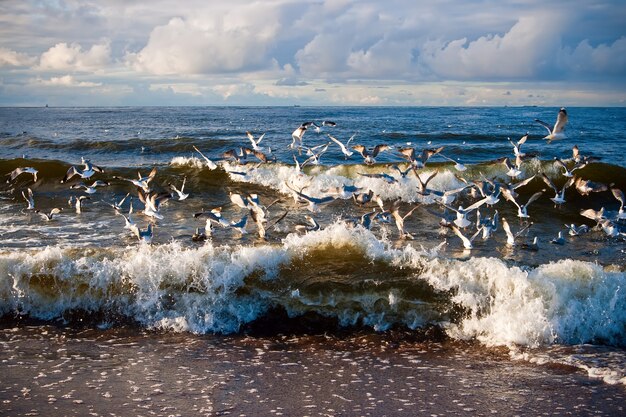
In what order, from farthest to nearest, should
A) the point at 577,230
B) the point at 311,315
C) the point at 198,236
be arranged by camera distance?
the point at 577,230 < the point at 198,236 < the point at 311,315

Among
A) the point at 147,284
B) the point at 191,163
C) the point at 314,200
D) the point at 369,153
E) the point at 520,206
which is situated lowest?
the point at 147,284

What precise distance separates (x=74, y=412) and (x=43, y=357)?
1.90m

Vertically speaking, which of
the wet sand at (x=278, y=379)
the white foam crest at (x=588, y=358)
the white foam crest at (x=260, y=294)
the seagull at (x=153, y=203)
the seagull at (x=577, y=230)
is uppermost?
the seagull at (x=153, y=203)

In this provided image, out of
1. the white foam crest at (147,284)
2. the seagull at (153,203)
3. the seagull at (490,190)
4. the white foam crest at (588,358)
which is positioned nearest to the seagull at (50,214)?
the seagull at (153,203)

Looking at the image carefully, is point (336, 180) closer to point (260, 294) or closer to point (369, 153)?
point (369, 153)

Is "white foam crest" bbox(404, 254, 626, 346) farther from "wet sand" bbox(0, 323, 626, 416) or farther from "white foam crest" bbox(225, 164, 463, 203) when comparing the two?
"white foam crest" bbox(225, 164, 463, 203)

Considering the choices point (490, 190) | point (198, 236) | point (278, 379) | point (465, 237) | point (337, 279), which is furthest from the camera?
point (490, 190)

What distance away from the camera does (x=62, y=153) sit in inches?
1251

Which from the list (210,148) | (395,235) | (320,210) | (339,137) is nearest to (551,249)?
(395,235)

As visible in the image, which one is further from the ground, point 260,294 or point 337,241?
point 337,241

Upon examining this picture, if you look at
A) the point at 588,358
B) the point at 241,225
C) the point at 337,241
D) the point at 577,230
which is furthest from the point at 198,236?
the point at 577,230

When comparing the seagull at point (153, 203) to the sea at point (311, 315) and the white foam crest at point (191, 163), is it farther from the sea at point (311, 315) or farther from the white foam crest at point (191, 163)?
the white foam crest at point (191, 163)

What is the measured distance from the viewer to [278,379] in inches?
298

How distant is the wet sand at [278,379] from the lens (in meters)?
6.80
